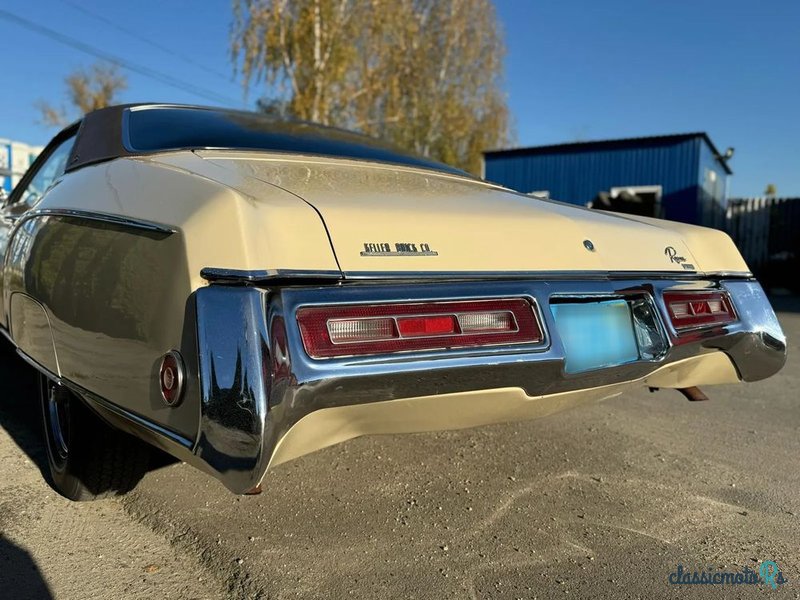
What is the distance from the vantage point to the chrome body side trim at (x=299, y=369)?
1.40 metres

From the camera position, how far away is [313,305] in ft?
4.95

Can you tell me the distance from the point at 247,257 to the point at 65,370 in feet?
3.19

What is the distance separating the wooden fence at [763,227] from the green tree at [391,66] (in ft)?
32.9

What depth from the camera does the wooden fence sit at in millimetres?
16938

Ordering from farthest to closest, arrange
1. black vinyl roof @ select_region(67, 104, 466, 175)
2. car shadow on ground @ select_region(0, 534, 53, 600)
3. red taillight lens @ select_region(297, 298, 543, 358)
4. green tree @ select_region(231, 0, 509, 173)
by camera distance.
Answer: green tree @ select_region(231, 0, 509, 173) → black vinyl roof @ select_region(67, 104, 466, 175) → car shadow on ground @ select_region(0, 534, 53, 600) → red taillight lens @ select_region(297, 298, 543, 358)

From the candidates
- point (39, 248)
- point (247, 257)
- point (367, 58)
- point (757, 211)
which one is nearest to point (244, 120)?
point (39, 248)

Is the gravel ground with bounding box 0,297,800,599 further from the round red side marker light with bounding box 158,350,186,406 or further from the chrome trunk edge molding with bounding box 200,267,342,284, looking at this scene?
the chrome trunk edge molding with bounding box 200,267,342,284

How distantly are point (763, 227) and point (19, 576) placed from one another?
63.1 ft

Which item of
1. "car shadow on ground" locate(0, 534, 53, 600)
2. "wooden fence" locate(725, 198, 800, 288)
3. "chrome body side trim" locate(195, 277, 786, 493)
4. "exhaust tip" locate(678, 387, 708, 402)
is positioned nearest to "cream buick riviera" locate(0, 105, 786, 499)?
"chrome body side trim" locate(195, 277, 786, 493)

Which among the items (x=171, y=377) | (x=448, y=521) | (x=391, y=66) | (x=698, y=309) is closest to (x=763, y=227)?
(x=391, y=66)

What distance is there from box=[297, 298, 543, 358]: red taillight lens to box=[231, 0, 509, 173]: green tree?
8.22m

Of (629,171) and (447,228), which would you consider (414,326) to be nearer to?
(447,228)

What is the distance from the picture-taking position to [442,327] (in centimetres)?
168

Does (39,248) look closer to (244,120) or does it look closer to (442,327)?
(244,120)
